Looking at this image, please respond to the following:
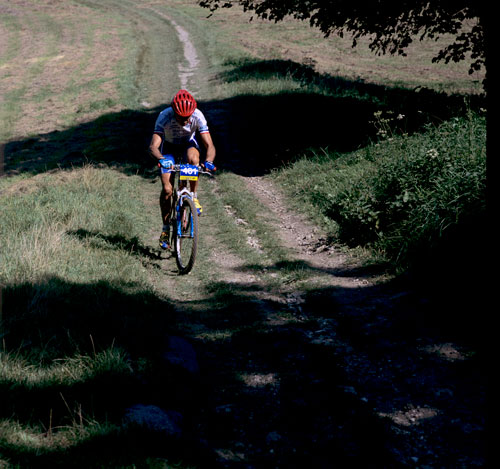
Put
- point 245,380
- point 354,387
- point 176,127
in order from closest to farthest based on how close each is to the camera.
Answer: point 354,387 < point 245,380 < point 176,127

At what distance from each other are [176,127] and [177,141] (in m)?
0.21

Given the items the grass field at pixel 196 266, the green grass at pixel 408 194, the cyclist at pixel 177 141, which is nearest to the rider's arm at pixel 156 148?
the cyclist at pixel 177 141

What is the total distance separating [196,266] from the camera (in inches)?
291

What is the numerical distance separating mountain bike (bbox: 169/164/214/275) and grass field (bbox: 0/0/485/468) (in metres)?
0.27

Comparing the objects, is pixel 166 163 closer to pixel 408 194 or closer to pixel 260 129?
pixel 408 194

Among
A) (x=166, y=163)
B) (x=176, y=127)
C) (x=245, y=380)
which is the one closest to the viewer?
(x=245, y=380)

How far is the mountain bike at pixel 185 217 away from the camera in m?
6.92

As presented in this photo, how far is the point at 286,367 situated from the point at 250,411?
0.72 m

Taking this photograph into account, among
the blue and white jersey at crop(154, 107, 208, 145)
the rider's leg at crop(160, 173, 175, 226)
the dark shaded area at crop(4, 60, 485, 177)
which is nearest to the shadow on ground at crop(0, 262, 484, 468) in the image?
the rider's leg at crop(160, 173, 175, 226)

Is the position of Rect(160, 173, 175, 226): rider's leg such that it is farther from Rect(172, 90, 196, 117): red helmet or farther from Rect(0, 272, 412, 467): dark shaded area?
Rect(0, 272, 412, 467): dark shaded area

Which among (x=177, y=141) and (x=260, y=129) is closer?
(x=177, y=141)

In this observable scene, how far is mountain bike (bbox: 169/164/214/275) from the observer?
692cm

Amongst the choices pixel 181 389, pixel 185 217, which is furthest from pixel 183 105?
pixel 181 389

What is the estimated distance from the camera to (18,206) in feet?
30.8
